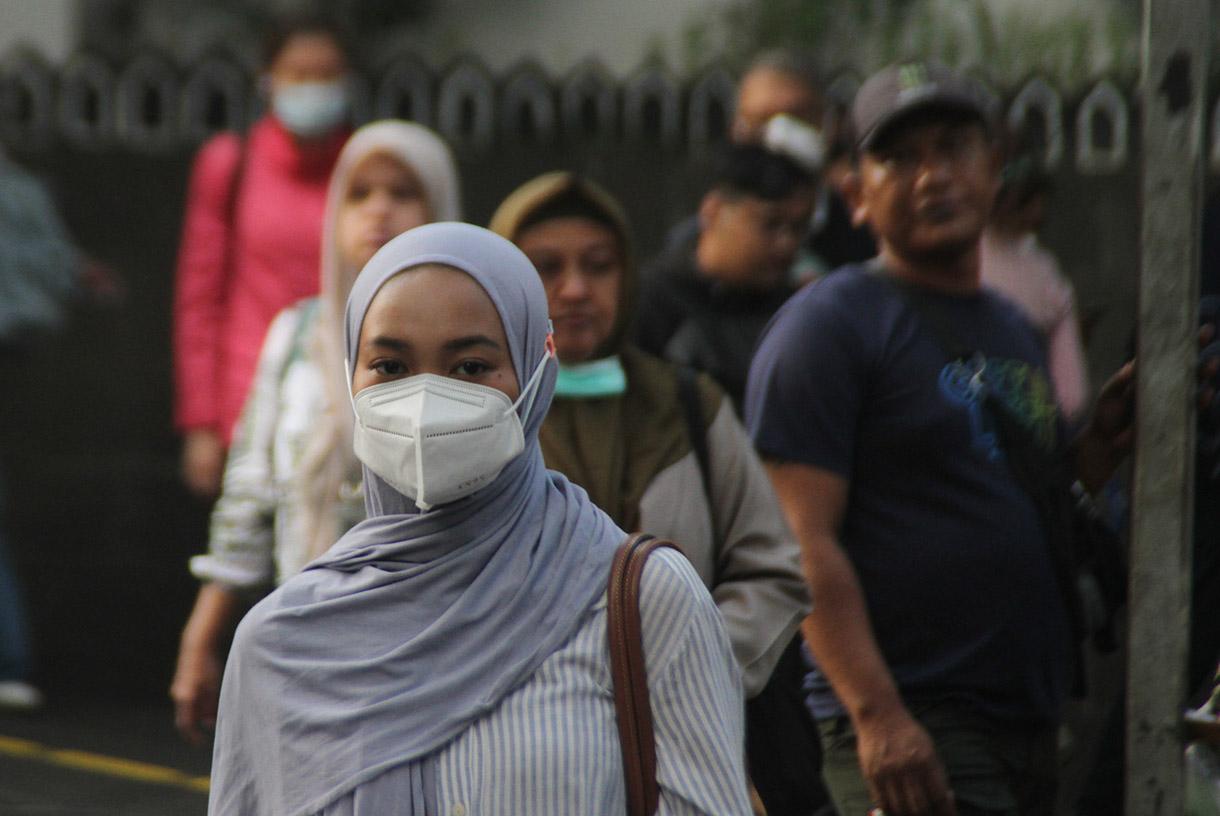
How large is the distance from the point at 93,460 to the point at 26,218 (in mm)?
1255

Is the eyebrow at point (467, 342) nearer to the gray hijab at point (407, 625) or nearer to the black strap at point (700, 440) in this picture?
the gray hijab at point (407, 625)

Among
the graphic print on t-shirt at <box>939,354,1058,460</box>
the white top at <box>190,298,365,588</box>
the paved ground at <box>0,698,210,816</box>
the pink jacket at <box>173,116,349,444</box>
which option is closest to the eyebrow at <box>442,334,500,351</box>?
the graphic print on t-shirt at <box>939,354,1058,460</box>

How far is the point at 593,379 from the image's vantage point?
309 centimetres

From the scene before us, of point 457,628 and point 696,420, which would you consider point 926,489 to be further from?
point 457,628

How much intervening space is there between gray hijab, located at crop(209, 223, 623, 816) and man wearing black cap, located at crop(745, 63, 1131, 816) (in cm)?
88

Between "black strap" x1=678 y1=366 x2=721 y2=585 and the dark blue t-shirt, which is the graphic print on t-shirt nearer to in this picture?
the dark blue t-shirt

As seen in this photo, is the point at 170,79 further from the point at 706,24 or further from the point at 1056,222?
the point at 706,24

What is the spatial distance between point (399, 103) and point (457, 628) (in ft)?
16.9

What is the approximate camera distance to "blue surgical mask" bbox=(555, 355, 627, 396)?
3074 millimetres

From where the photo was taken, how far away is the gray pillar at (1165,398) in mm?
2510

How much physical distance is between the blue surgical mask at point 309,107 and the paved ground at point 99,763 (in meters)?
2.15

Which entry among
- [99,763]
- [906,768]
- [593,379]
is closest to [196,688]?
[593,379]

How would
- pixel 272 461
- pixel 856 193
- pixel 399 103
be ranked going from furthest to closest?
1. pixel 399 103
2. pixel 272 461
3. pixel 856 193

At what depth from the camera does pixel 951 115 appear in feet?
10.2
